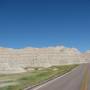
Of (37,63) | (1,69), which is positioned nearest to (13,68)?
(1,69)

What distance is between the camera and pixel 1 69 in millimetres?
96812

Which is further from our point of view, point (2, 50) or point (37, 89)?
point (2, 50)

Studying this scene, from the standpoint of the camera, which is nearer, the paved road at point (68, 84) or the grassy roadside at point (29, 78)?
the paved road at point (68, 84)

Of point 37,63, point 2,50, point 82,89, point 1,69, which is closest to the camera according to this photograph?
point 82,89

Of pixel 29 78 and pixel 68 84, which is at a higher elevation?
pixel 29 78

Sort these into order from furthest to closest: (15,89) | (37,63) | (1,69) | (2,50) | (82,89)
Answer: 1. (37,63)
2. (2,50)
3. (1,69)
4. (15,89)
5. (82,89)

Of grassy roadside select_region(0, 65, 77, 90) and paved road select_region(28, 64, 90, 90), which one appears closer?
paved road select_region(28, 64, 90, 90)

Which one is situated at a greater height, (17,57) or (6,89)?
(17,57)

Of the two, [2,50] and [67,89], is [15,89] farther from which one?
[2,50]

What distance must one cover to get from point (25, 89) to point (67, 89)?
3303 millimetres

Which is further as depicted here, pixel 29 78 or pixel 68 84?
pixel 29 78

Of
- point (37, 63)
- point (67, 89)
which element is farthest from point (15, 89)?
point (37, 63)

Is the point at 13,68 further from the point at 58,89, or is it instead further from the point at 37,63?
the point at 37,63

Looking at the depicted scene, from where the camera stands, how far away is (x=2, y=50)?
7047 inches
